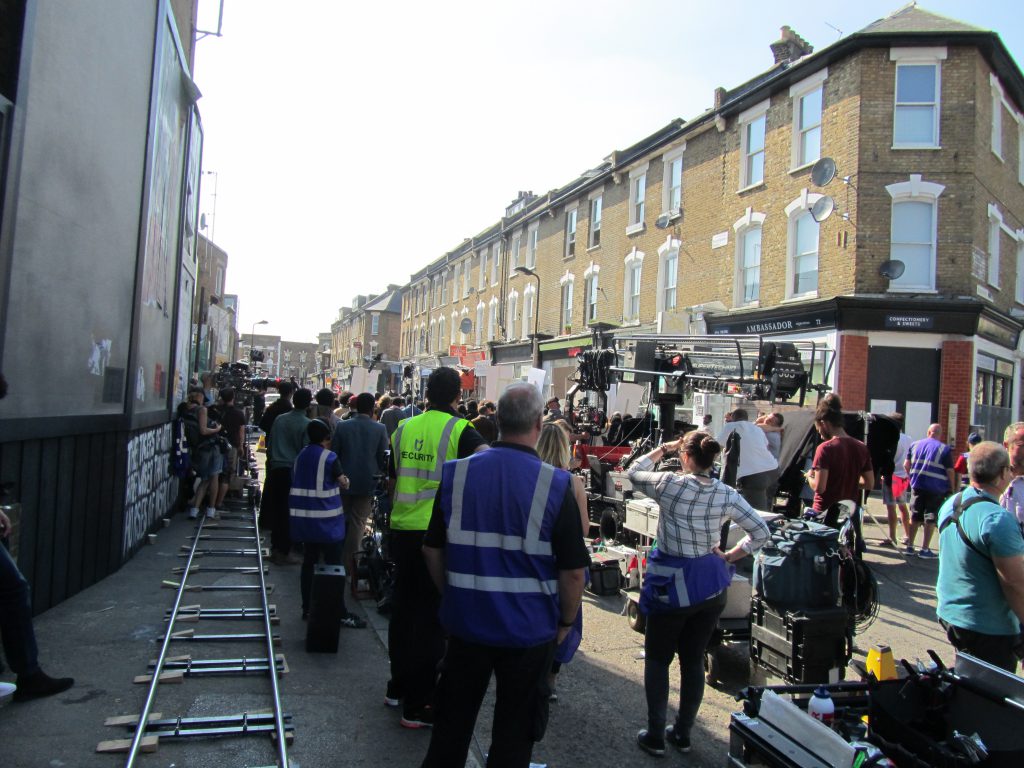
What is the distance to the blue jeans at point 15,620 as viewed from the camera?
4098 mm

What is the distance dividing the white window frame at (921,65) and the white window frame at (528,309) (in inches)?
638

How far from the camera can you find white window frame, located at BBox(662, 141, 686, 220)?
21.0m

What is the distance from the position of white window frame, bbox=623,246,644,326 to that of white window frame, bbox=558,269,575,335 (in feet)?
12.9

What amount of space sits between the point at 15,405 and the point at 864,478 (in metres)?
7.97

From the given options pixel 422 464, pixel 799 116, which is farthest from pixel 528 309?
pixel 422 464

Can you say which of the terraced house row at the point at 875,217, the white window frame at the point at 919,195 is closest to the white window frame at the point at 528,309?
the terraced house row at the point at 875,217

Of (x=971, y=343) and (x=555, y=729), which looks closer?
(x=555, y=729)

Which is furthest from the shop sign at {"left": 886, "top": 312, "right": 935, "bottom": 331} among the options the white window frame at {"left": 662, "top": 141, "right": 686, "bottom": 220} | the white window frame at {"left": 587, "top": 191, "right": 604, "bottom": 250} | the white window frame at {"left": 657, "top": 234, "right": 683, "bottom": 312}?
the white window frame at {"left": 587, "top": 191, "right": 604, "bottom": 250}

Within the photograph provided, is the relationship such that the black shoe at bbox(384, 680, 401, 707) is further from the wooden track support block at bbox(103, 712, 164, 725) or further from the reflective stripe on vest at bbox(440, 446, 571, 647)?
the reflective stripe on vest at bbox(440, 446, 571, 647)

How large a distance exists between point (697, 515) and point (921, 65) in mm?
15876

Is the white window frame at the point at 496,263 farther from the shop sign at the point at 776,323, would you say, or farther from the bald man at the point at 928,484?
the bald man at the point at 928,484

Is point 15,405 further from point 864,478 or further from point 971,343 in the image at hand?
point 971,343

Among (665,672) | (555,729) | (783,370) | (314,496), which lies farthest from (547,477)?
(783,370)

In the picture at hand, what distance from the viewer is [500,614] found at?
2.81 m
